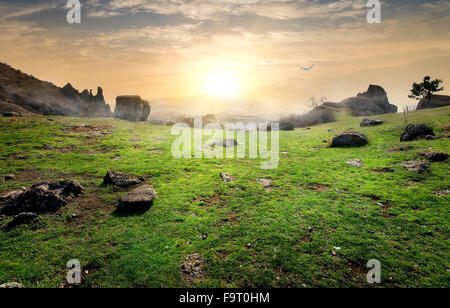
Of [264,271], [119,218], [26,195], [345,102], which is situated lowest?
[264,271]

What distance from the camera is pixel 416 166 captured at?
19172 mm

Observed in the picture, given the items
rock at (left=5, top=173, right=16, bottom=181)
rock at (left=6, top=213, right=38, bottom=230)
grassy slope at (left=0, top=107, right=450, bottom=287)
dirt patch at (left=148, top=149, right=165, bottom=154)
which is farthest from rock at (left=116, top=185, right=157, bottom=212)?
dirt patch at (left=148, top=149, right=165, bottom=154)

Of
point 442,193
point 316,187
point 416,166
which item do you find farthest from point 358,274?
point 416,166

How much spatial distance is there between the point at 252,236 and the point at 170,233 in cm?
500

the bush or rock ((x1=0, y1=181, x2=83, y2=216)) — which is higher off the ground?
the bush

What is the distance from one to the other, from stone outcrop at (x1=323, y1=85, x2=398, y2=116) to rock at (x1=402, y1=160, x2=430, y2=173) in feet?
354

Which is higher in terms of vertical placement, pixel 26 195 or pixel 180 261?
pixel 26 195

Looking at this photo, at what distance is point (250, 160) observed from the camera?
27375 mm

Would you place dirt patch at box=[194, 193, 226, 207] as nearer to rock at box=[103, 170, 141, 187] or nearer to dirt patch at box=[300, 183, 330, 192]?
rock at box=[103, 170, 141, 187]

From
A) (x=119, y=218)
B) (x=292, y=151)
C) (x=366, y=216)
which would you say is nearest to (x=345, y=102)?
(x=292, y=151)

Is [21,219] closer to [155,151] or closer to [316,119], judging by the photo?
[155,151]

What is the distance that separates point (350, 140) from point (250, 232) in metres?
27.2

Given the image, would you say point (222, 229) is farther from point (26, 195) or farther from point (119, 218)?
point (26, 195)

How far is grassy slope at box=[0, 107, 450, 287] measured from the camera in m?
9.29
